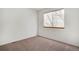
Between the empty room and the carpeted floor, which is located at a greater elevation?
the empty room

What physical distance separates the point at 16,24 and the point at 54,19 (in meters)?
0.55

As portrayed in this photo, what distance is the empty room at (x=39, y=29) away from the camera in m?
1.47

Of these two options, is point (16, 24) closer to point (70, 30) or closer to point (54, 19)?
point (54, 19)

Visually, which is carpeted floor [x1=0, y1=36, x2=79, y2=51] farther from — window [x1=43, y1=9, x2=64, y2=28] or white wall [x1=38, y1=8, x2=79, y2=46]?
window [x1=43, y1=9, x2=64, y2=28]

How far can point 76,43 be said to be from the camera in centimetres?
145

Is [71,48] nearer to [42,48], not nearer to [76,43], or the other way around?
[76,43]

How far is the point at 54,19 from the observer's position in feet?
4.95

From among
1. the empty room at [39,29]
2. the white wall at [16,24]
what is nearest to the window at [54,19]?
the empty room at [39,29]

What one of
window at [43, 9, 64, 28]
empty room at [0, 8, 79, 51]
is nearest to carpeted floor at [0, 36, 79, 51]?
empty room at [0, 8, 79, 51]

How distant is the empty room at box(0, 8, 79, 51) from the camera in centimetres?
147

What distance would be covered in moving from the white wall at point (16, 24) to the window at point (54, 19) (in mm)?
173

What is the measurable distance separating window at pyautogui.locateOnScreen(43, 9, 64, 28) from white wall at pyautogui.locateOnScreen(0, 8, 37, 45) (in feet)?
0.57
